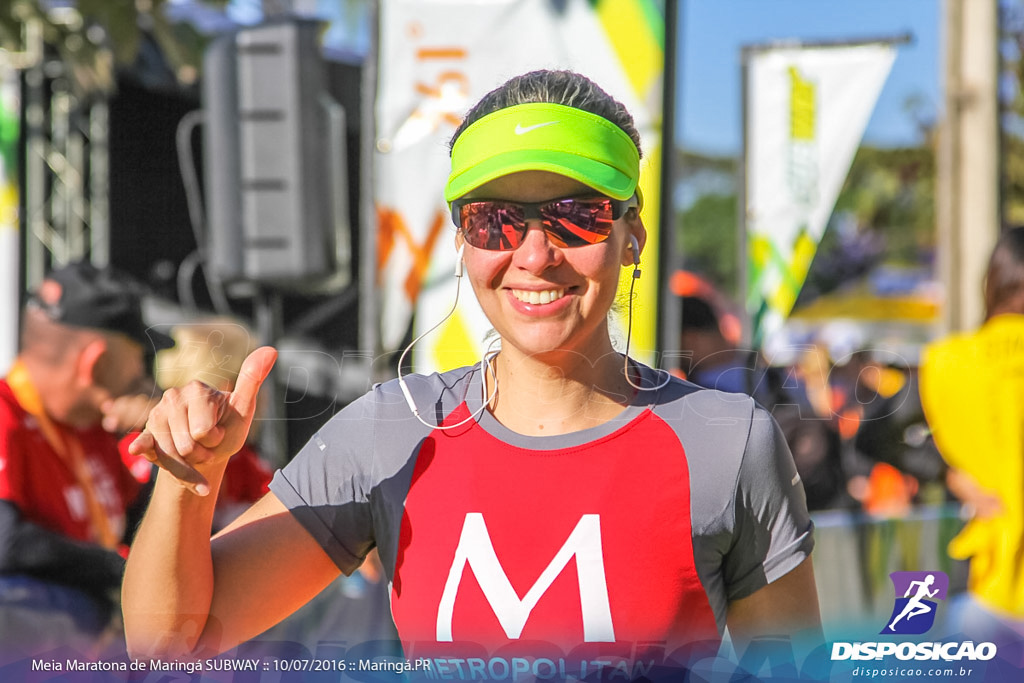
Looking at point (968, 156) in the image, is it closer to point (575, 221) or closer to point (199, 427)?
point (575, 221)

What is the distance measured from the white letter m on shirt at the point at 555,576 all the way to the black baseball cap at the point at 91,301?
1.01 metres

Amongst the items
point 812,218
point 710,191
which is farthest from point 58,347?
point 710,191

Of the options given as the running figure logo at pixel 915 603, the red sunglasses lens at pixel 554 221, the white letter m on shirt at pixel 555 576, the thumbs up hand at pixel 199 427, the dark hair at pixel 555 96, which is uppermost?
the dark hair at pixel 555 96

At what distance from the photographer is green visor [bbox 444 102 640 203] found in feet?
4.30

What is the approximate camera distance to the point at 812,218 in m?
4.46

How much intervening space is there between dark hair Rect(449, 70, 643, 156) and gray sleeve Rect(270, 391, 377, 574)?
0.46 meters

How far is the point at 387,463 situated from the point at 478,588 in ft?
0.70

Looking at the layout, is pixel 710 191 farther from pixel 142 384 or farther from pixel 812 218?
pixel 142 384

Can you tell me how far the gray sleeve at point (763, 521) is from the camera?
1357 mm

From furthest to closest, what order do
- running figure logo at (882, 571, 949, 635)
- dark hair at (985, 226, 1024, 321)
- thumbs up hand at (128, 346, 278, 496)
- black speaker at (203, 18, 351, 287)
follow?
black speaker at (203, 18, 351, 287) < dark hair at (985, 226, 1024, 321) < running figure logo at (882, 571, 949, 635) < thumbs up hand at (128, 346, 278, 496)

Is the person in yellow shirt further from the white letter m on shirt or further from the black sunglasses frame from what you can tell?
the black sunglasses frame

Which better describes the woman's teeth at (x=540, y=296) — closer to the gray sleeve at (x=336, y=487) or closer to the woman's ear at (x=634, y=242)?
the woman's ear at (x=634, y=242)

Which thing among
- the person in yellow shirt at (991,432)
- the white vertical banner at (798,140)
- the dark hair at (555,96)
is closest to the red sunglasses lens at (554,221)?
the dark hair at (555,96)

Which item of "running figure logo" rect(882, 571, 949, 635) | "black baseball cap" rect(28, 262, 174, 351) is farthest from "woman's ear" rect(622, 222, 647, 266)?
"black baseball cap" rect(28, 262, 174, 351)
